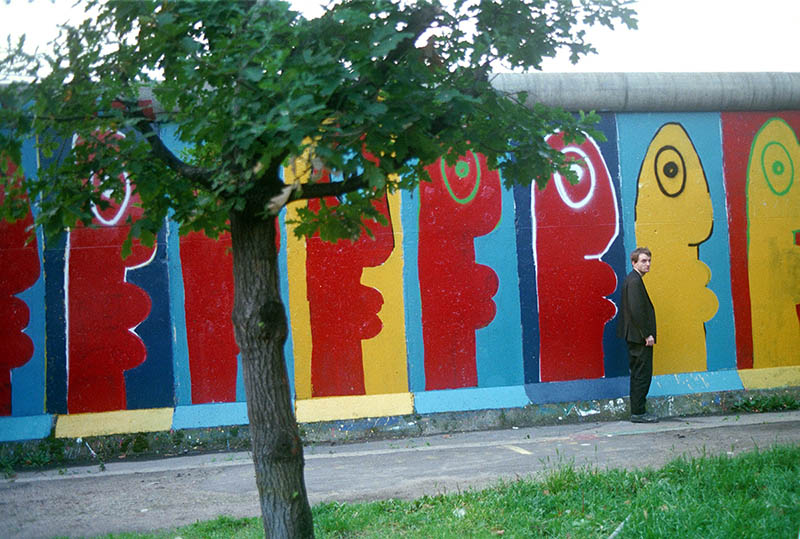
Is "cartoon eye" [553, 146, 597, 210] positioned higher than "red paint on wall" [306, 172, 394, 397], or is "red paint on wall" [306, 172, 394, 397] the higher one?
"cartoon eye" [553, 146, 597, 210]

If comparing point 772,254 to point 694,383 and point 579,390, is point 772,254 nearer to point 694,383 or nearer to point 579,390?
point 694,383

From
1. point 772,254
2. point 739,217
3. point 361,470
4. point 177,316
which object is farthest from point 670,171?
point 177,316

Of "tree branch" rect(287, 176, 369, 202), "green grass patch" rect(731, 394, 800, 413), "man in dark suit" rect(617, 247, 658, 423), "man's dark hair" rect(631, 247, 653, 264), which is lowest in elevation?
"green grass patch" rect(731, 394, 800, 413)

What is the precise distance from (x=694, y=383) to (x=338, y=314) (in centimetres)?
430

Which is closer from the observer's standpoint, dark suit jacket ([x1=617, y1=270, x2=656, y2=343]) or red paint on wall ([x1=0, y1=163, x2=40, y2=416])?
red paint on wall ([x1=0, y1=163, x2=40, y2=416])

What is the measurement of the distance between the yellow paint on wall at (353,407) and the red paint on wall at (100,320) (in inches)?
72.3

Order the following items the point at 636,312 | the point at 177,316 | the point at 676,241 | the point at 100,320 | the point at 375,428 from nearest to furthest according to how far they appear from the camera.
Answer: the point at 100,320 → the point at 177,316 → the point at 375,428 → the point at 636,312 → the point at 676,241

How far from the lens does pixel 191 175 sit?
3.73 metres

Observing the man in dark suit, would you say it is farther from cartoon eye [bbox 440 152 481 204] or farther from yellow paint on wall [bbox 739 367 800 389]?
cartoon eye [bbox 440 152 481 204]

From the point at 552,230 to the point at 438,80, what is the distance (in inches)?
223

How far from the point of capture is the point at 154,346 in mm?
8305

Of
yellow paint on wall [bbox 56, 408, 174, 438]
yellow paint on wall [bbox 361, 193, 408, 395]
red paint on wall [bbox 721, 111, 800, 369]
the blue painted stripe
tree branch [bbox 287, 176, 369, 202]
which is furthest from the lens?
red paint on wall [bbox 721, 111, 800, 369]

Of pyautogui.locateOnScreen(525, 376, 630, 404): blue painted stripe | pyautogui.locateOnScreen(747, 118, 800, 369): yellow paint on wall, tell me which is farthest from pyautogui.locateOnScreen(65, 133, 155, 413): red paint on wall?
pyautogui.locateOnScreen(747, 118, 800, 369): yellow paint on wall

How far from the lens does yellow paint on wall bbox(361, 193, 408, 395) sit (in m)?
8.68
